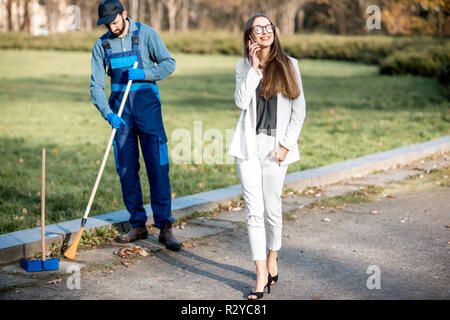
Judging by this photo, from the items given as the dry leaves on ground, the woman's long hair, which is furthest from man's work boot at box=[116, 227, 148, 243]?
the woman's long hair

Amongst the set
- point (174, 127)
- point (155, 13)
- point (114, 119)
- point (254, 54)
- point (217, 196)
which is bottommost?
point (217, 196)

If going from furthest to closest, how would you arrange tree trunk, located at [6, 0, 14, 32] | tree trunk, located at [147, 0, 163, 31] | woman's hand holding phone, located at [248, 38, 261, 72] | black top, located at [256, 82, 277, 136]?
1. tree trunk, located at [147, 0, 163, 31]
2. tree trunk, located at [6, 0, 14, 32]
3. black top, located at [256, 82, 277, 136]
4. woman's hand holding phone, located at [248, 38, 261, 72]

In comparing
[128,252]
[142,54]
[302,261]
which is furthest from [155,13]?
[302,261]

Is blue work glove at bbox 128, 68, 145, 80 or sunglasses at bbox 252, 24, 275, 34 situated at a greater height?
sunglasses at bbox 252, 24, 275, 34

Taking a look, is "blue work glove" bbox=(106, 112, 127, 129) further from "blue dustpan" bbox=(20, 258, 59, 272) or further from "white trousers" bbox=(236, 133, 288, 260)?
"white trousers" bbox=(236, 133, 288, 260)

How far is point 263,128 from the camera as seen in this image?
405 cm

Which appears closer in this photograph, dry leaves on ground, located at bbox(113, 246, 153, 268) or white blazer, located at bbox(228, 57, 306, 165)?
white blazer, located at bbox(228, 57, 306, 165)

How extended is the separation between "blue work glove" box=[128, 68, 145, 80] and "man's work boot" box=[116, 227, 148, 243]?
1.41m

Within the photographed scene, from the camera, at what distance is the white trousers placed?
3.99 meters

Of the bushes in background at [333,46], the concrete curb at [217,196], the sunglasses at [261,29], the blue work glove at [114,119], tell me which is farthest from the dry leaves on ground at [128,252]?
the bushes in background at [333,46]

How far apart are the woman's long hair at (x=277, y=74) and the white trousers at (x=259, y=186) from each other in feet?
1.03

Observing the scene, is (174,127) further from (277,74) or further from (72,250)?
(277,74)

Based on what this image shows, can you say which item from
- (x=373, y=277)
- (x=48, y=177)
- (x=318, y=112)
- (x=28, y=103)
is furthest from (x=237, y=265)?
(x=28, y=103)

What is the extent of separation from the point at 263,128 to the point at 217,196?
2832mm
